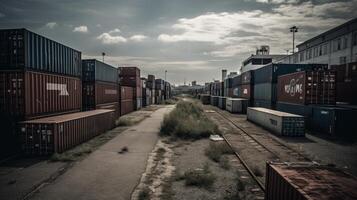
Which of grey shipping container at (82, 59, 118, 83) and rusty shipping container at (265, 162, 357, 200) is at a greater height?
grey shipping container at (82, 59, 118, 83)

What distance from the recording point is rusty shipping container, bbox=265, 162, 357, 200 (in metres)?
5.33

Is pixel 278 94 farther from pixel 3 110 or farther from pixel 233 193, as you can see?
pixel 3 110

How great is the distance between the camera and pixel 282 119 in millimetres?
19172

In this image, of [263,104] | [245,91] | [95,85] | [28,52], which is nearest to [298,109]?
[263,104]

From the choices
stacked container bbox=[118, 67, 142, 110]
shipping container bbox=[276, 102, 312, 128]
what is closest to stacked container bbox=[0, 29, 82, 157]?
shipping container bbox=[276, 102, 312, 128]

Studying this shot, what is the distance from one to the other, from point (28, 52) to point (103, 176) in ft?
28.1

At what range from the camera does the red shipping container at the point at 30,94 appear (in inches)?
527

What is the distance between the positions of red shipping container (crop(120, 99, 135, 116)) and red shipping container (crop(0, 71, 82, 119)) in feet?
59.3

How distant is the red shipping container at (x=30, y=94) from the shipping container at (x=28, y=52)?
0.42 m

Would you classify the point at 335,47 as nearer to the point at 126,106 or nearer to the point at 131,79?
the point at 131,79

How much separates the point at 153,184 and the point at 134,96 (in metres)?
37.1

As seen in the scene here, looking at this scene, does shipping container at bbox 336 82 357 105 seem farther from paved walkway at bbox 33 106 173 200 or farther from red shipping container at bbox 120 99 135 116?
red shipping container at bbox 120 99 135 116

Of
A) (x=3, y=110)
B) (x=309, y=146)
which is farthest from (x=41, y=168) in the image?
(x=309, y=146)

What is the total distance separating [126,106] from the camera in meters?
38.3
